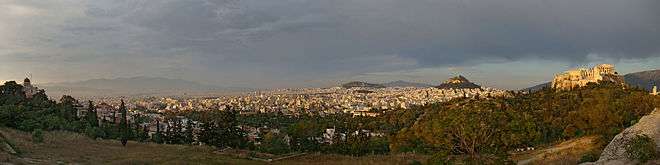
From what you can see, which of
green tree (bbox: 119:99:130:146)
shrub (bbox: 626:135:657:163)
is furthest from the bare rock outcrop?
green tree (bbox: 119:99:130:146)

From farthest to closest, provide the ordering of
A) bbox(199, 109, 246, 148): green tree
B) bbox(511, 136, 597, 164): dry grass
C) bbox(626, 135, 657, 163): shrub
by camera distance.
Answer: bbox(199, 109, 246, 148): green tree
bbox(511, 136, 597, 164): dry grass
bbox(626, 135, 657, 163): shrub

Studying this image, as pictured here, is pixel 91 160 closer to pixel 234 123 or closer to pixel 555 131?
pixel 234 123

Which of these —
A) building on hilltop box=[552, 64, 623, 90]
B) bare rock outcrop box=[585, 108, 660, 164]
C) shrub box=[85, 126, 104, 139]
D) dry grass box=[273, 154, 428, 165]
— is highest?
building on hilltop box=[552, 64, 623, 90]

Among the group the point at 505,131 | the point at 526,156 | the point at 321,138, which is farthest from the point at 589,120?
the point at 505,131

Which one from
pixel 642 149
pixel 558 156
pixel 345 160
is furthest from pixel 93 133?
pixel 642 149

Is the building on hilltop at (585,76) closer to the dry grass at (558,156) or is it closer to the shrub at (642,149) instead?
the dry grass at (558,156)

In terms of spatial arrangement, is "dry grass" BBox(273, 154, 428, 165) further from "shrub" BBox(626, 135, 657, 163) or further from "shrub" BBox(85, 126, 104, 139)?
"shrub" BBox(85, 126, 104, 139)

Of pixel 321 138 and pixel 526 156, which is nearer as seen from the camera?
pixel 526 156
